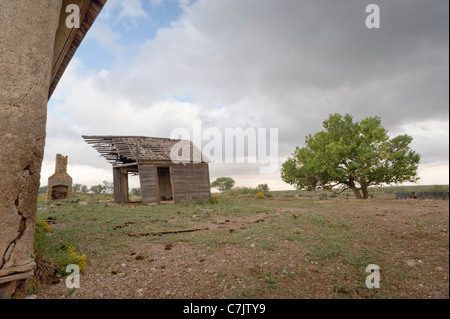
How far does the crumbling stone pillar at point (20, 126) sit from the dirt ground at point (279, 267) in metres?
0.61

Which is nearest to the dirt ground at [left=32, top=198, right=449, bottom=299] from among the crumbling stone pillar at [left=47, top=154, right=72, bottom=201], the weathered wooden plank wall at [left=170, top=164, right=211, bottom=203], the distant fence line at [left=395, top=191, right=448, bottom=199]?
the distant fence line at [left=395, top=191, right=448, bottom=199]

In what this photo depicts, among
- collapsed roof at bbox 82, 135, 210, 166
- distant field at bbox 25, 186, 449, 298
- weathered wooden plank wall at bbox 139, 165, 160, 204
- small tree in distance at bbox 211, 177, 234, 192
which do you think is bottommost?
small tree in distance at bbox 211, 177, 234, 192

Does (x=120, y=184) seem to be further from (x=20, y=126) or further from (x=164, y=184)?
(x=20, y=126)

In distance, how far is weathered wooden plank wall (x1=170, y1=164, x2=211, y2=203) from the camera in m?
16.0

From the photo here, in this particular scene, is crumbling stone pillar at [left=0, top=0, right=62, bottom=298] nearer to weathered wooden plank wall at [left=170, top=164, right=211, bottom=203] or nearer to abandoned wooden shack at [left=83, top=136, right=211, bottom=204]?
abandoned wooden shack at [left=83, top=136, right=211, bottom=204]

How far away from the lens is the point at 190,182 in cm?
1661

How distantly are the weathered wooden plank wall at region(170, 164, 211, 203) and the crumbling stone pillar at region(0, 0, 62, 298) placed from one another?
42.7 feet

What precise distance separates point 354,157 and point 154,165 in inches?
557

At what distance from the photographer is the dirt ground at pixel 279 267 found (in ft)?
9.41

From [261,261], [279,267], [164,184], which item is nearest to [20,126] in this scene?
[261,261]

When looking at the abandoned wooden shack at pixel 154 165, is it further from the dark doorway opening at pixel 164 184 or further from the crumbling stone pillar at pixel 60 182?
the crumbling stone pillar at pixel 60 182

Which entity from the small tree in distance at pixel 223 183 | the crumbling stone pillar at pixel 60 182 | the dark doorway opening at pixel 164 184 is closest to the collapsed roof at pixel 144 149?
the dark doorway opening at pixel 164 184

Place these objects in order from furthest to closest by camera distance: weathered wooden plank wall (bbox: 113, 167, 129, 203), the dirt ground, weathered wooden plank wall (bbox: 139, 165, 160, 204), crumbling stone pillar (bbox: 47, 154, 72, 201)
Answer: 1. crumbling stone pillar (bbox: 47, 154, 72, 201)
2. weathered wooden plank wall (bbox: 113, 167, 129, 203)
3. weathered wooden plank wall (bbox: 139, 165, 160, 204)
4. the dirt ground

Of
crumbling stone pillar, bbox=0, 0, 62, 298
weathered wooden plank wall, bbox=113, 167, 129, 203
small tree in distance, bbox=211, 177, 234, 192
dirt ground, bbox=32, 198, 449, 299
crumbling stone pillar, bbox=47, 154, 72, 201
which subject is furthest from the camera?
small tree in distance, bbox=211, 177, 234, 192
